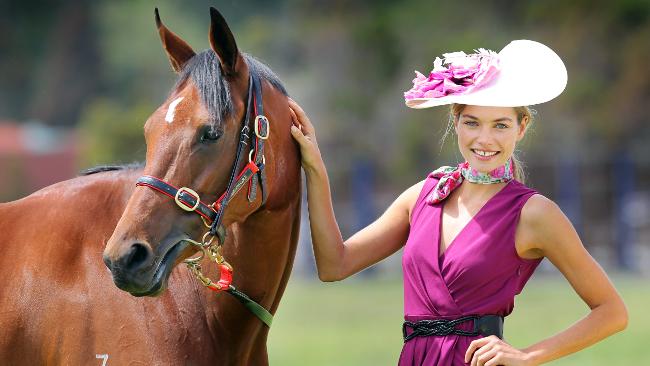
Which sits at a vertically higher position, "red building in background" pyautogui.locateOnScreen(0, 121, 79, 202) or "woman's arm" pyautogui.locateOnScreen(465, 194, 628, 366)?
"red building in background" pyautogui.locateOnScreen(0, 121, 79, 202)

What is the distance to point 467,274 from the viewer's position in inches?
141

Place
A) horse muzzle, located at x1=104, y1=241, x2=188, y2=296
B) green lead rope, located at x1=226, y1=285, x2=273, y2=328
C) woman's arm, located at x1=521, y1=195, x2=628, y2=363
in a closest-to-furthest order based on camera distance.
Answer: horse muzzle, located at x1=104, y1=241, x2=188, y2=296 < woman's arm, located at x1=521, y1=195, x2=628, y2=363 < green lead rope, located at x1=226, y1=285, x2=273, y2=328

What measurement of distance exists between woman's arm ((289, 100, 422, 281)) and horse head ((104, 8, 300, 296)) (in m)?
0.13

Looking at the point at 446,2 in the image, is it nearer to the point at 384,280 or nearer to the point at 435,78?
the point at 384,280

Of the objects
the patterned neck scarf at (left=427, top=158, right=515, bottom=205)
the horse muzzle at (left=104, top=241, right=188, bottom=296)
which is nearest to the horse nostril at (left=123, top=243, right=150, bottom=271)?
the horse muzzle at (left=104, top=241, right=188, bottom=296)

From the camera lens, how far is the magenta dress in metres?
3.58

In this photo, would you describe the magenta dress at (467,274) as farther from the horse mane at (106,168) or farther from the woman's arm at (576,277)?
the horse mane at (106,168)

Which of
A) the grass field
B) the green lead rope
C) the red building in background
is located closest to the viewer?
the green lead rope

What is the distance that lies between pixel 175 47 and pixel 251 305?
3.35ft

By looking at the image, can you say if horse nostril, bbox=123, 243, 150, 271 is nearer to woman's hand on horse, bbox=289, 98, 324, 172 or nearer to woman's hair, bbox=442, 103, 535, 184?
woman's hand on horse, bbox=289, 98, 324, 172

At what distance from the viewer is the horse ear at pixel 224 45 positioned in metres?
3.63

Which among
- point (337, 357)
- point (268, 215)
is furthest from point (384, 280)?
point (268, 215)

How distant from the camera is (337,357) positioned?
11.0 meters

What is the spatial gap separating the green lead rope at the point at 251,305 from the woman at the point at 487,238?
0.56 metres
